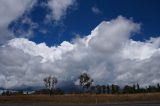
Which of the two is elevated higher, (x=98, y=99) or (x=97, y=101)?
(x=98, y=99)

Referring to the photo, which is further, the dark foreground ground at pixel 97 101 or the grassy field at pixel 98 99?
the grassy field at pixel 98 99

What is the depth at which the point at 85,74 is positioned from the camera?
148m

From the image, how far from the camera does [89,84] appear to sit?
14750cm

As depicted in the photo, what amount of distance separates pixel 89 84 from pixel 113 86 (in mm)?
33370

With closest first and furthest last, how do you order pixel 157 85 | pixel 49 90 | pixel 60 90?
pixel 49 90
pixel 60 90
pixel 157 85

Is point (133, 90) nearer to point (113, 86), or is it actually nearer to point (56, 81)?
point (113, 86)

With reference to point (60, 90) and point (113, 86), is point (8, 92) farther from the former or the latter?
point (113, 86)

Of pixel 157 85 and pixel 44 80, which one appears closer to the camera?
pixel 44 80

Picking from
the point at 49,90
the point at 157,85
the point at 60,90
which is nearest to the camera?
the point at 49,90

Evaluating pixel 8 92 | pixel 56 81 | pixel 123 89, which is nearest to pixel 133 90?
pixel 123 89

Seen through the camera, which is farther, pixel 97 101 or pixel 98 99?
pixel 98 99

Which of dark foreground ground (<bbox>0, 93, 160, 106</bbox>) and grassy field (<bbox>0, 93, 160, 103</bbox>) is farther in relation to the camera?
grassy field (<bbox>0, 93, 160, 103</bbox>)

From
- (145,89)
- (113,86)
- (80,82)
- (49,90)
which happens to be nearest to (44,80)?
(49,90)

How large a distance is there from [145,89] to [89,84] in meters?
53.3
